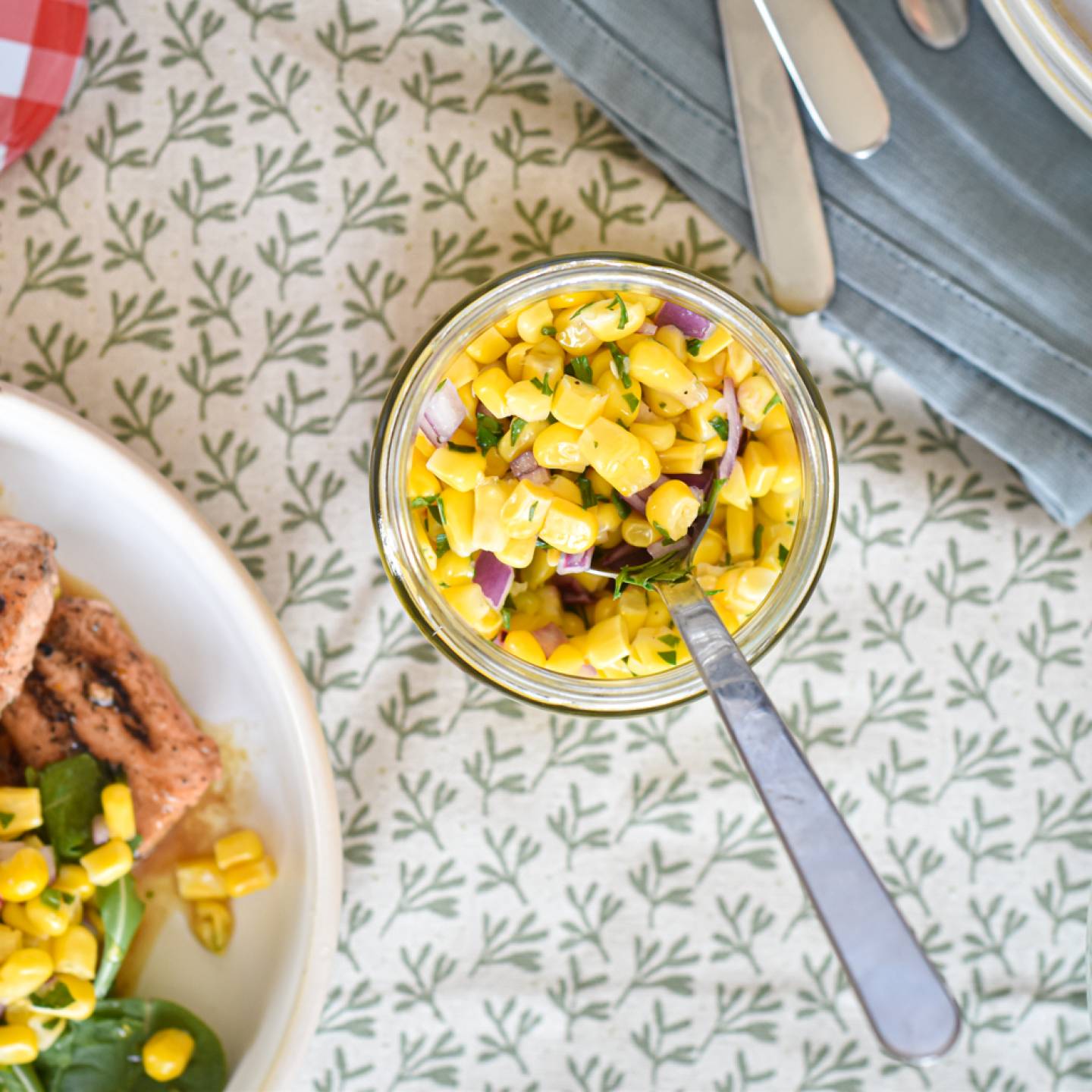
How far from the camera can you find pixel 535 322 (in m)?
1.23

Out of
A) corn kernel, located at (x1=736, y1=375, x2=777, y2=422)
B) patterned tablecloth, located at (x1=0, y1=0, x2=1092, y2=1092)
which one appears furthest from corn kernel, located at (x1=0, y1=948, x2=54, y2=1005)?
corn kernel, located at (x1=736, y1=375, x2=777, y2=422)

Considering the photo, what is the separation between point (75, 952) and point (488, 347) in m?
0.95

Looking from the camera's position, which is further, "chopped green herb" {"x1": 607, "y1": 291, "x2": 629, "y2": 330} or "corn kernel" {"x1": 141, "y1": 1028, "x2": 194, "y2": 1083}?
"corn kernel" {"x1": 141, "y1": 1028, "x2": 194, "y2": 1083}

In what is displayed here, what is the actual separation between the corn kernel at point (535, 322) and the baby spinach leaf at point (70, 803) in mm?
803

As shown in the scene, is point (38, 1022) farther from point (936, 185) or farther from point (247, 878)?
point (936, 185)

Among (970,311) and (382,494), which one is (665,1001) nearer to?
(382,494)

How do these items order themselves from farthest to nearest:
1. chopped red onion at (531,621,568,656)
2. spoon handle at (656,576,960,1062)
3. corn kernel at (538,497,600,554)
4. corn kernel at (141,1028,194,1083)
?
corn kernel at (141,1028,194,1083)
chopped red onion at (531,621,568,656)
corn kernel at (538,497,600,554)
spoon handle at (656,576,960,1062)

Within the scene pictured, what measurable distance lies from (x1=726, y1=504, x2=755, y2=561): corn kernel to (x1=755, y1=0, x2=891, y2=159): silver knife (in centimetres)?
54

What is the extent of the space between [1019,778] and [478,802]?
0.80 meters

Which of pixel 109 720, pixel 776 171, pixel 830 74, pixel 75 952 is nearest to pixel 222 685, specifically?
pixel 109 720

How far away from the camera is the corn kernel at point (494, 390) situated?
1207 millimetres

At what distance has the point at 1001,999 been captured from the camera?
1.54 meters

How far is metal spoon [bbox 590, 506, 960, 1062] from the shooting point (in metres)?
0.79

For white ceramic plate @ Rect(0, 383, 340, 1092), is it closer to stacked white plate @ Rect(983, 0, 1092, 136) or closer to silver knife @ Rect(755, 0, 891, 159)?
silver knife @ Rect(755, 0, 891, 159)
